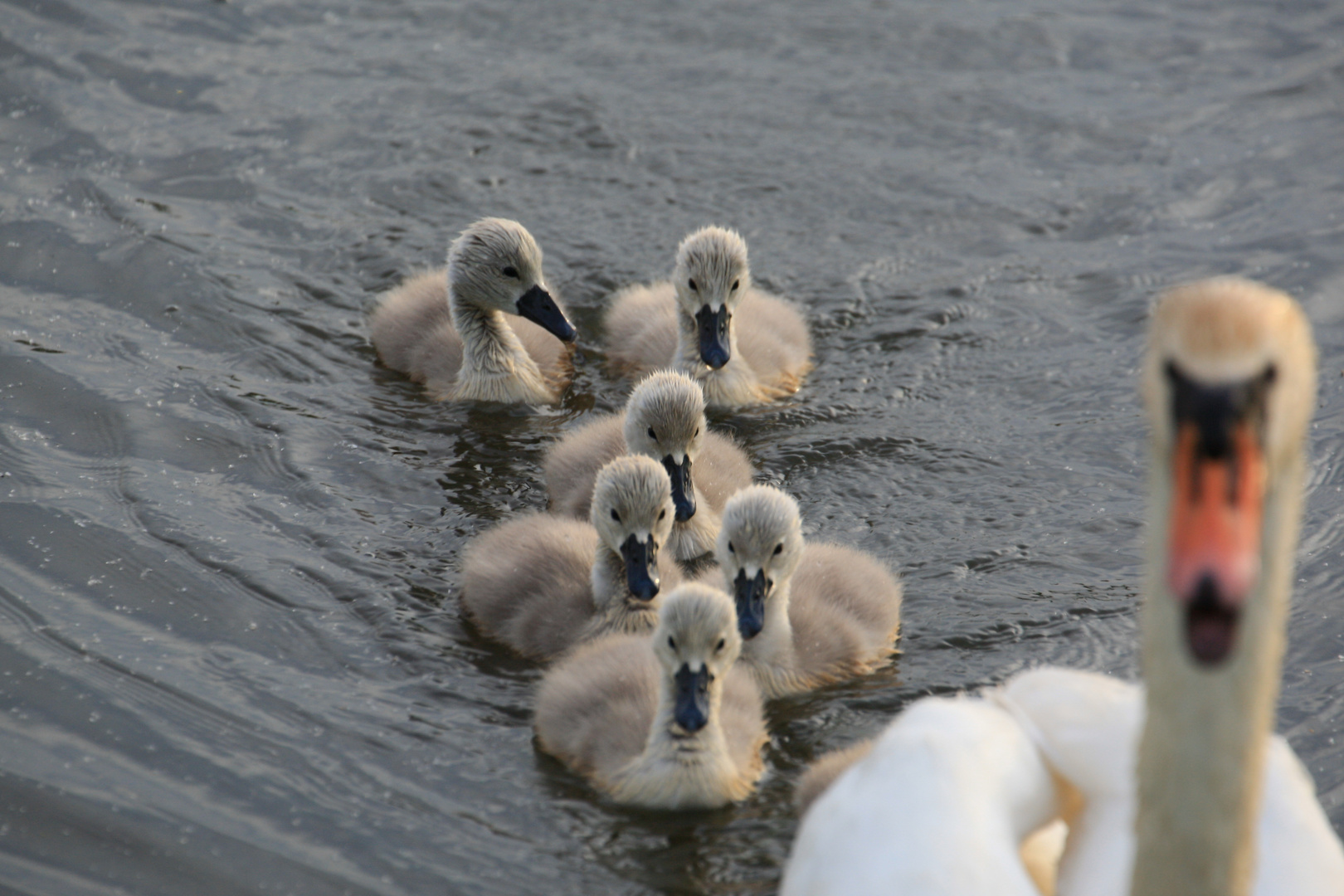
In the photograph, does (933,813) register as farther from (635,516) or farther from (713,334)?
(713,334)

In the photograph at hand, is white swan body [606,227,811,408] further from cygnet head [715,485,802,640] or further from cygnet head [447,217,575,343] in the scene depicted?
cygnet head [715,485,802,640]

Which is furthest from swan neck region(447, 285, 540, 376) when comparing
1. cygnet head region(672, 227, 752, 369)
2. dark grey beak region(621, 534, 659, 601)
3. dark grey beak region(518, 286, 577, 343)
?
dark grey beak region(621, 534, 659, 601)

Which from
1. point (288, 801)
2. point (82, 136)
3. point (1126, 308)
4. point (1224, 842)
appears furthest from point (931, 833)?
point (82, 136)

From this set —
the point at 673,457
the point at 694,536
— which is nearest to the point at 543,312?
the point at 673,457

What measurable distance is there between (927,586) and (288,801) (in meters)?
2.53

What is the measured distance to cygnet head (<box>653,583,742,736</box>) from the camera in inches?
176

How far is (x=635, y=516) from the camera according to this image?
5.16 meters

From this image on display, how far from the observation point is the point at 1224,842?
2400mm

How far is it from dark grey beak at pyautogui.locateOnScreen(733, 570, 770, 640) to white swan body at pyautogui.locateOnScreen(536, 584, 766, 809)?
18cm

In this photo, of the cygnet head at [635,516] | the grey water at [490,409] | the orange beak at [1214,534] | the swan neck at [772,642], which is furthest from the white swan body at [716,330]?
the orange beak at [1214,534]

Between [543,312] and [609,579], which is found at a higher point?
[543,312]

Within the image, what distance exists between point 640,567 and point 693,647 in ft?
2.51

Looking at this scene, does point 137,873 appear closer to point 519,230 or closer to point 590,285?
point 519,230

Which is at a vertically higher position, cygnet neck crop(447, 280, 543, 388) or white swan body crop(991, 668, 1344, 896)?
white swan body crop(991, 668, 1344, 896)
